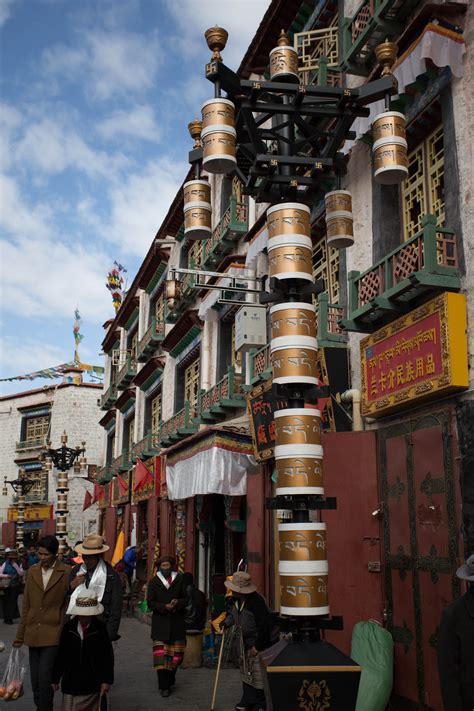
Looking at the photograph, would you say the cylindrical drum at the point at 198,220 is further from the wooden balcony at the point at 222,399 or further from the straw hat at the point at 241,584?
the wooden balcony at the point at 222,399

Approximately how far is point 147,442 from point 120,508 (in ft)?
20.5

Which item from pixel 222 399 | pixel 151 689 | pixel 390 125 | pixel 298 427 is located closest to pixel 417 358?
pixel 390 125

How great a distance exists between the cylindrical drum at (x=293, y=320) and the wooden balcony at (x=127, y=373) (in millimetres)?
22472

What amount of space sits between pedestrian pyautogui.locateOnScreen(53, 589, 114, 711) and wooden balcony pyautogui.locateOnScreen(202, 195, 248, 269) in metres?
11.3

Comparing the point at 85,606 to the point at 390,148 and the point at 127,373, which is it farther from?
the point at 127,373

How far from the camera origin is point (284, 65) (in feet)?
22.5

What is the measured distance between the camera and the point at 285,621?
5734 millimetres

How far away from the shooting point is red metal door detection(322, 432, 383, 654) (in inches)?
348

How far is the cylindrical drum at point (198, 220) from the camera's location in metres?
7.42

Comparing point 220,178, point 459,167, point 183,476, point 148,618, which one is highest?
point 220,178

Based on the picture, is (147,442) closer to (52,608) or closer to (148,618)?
(148,618)

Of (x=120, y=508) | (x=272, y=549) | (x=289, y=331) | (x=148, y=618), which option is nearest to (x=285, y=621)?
(x=289, y=331)

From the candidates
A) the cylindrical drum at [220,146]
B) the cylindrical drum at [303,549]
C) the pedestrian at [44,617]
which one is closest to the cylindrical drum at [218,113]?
the cylindrical drum at [220,146]

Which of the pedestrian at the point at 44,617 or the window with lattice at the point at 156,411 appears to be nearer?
the pedestrian at the point at 44,617
